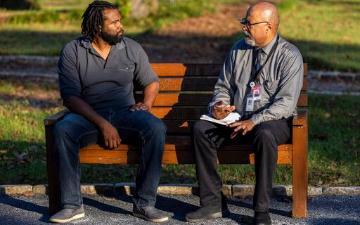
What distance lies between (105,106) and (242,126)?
1036 mm

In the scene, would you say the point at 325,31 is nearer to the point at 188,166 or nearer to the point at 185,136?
the point at 188,166

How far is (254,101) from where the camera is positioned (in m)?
6.30

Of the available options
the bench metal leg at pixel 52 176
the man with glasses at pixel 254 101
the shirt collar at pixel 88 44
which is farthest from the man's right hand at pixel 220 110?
the bench metal leg at pixel 52 176

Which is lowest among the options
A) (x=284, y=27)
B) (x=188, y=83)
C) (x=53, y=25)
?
(x=188, y=83)

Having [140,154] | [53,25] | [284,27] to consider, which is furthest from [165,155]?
[53,25]

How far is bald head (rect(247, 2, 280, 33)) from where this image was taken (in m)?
6.30

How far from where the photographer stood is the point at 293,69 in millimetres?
6230

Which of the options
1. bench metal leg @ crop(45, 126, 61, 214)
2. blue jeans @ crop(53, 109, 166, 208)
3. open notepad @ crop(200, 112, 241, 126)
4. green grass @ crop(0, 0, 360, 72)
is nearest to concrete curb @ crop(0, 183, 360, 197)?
bench metal leg @ crop(45, 126, 61, 214)

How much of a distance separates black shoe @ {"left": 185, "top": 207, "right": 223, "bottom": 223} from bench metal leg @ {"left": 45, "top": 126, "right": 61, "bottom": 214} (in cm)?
92

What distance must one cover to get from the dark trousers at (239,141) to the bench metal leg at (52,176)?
3.22 ft

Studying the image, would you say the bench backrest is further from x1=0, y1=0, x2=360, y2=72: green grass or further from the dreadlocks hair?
x1=0, y1=0, x2=360, y2=72: green grass

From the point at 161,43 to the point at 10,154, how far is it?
10.2m

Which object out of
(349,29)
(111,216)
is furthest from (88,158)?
(349,29)

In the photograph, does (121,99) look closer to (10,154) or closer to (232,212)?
(232,212)
